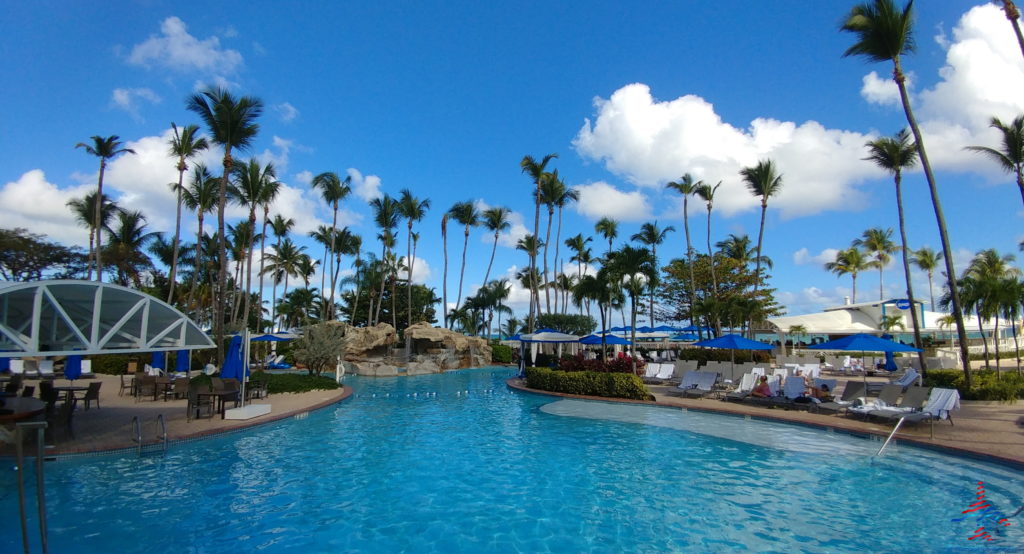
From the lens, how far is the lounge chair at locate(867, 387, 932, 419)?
1146 cm

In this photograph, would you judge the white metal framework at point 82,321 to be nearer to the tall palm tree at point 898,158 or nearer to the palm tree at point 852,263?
the tall palm tree at point 898,158

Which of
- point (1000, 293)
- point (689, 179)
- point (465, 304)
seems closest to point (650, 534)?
point (1000, 293)

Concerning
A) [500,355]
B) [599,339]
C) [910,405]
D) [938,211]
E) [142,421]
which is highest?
[938,211]

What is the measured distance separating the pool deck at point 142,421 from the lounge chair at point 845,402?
46.0 feet

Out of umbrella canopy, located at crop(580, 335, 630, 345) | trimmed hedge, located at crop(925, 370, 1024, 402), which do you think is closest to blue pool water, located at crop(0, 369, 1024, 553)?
trimmed hedge, located at crop(925, 370, 1024, 402)

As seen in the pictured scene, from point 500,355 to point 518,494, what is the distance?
103 feet

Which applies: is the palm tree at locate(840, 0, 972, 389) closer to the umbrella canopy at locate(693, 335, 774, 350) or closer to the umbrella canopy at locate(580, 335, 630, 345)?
the umbrella canopy at locate(693, 335, 774, 350)

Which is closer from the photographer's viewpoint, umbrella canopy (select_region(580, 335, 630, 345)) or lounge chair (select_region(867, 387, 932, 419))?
lounge chair (select_region(867, 387, 932, 419))

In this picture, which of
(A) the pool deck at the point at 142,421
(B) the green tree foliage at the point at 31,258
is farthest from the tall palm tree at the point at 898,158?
(B) the green tree foliage at the point at 31,258

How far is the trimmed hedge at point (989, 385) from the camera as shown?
13922 millimetres

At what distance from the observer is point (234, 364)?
14062mm

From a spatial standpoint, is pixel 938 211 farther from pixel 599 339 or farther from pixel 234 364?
pixel 234 364

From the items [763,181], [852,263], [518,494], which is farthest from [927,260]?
[518,494]

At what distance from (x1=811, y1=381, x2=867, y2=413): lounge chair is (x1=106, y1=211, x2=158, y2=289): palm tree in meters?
39.5
